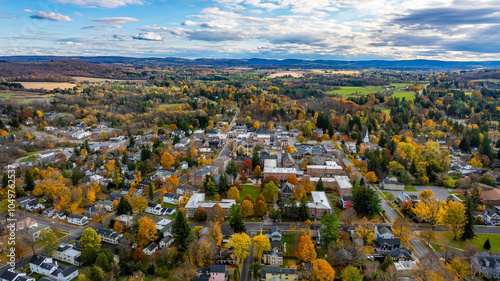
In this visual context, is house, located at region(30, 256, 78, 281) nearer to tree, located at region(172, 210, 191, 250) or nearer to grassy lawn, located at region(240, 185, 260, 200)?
tree, located at region(172, 210, 191, 250)

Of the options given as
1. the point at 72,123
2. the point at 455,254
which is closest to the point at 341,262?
the point at 455,254

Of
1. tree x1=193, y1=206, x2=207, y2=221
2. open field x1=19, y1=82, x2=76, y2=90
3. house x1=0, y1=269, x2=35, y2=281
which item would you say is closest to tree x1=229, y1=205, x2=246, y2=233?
tree x1=193, y1=206, x2=207, y2=221

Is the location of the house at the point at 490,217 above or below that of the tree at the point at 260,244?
below

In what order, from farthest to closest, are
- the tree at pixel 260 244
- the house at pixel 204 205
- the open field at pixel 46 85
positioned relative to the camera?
1. the open field at pixel 46 85
2. the house at pixel 204 205
3. the tree at pixel 260 244

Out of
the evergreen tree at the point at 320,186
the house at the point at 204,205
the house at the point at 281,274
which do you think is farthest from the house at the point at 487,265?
the house at the point at 204,205

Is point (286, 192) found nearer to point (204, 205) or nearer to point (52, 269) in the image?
point (204, 205)

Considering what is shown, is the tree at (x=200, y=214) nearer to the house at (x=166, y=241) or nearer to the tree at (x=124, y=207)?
the house at (x=166, y=241)

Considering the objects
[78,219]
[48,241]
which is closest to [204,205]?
[78,219]
